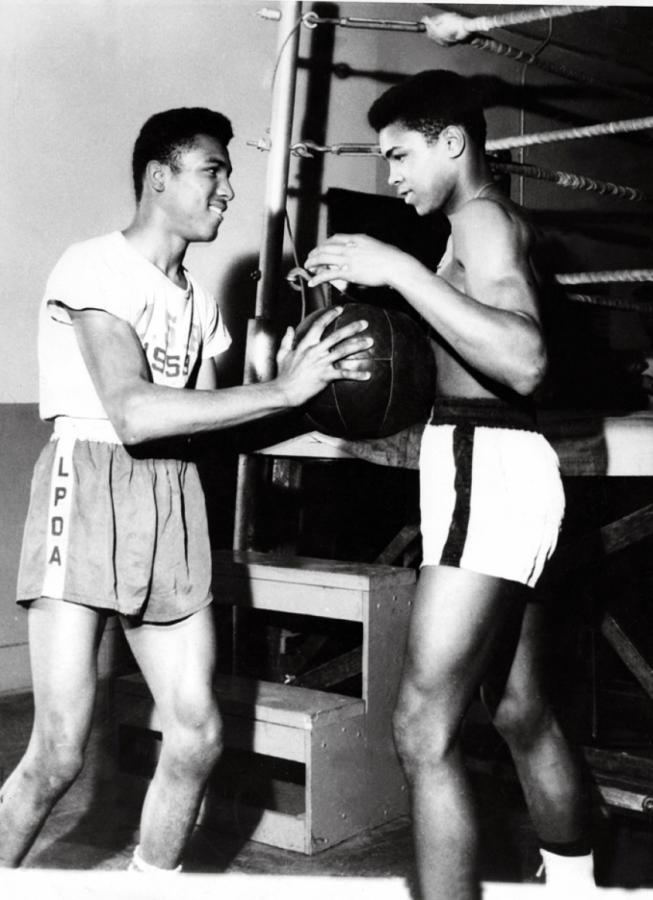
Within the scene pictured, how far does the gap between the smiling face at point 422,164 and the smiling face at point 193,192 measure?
1.57 feet

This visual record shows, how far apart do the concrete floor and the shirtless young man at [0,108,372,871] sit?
0.74 meters

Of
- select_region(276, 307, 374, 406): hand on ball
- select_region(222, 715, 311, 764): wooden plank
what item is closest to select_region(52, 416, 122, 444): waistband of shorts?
select_region(276, 307, 374, 406): hand on ball

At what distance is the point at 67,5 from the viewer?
4.61 meters

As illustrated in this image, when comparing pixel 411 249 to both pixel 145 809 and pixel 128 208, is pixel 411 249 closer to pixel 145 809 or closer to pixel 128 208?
pixel 128 208

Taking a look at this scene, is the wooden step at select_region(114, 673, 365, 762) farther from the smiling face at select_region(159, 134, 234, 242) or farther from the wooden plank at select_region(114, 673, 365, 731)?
the smiling face at select_region(159, 134, 234, 242)

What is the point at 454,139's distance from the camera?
2436mm

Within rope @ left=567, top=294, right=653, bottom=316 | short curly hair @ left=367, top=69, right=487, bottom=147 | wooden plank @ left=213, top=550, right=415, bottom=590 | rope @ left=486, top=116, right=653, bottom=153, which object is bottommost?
wooden plank @ left=213, top=550, right=415, bottom=590

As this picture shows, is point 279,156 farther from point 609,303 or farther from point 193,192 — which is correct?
point 193,192

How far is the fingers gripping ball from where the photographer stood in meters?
2.50

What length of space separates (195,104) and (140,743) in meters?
3.07

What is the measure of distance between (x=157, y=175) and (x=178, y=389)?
613 millimetres

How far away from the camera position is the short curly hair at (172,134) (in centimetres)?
263

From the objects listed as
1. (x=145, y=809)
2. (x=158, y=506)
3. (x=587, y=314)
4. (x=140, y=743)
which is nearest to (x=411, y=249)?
(x=587, y=314)

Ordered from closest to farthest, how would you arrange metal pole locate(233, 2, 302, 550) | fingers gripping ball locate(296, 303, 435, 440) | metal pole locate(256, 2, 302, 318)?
fingers gripping ball locate(296, 303, 435, 440) → metal pole locate(233, 2, 302, 550) → metal pole locate(256, 2, 302, 318)
